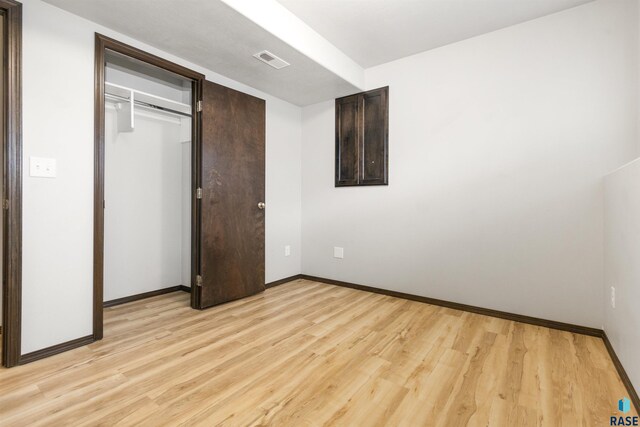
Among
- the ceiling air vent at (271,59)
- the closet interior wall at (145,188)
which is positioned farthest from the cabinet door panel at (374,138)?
the closet interior wall at (145,188)

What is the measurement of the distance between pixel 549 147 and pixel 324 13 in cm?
205

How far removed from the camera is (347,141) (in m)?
3.51

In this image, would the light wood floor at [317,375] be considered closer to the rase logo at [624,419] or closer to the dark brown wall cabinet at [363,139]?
the rase logo at [624,419]

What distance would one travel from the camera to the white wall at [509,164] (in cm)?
222

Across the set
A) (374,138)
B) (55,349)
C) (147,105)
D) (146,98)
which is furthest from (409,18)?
(55,349)

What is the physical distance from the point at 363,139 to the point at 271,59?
1289 mm

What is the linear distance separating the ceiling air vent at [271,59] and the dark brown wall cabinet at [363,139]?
1010 millimetres

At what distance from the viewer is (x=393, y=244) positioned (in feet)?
10.5

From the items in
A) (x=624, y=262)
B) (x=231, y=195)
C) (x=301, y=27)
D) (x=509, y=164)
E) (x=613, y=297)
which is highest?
(x=301, y=27)

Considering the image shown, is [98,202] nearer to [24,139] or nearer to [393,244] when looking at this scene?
[24,139]

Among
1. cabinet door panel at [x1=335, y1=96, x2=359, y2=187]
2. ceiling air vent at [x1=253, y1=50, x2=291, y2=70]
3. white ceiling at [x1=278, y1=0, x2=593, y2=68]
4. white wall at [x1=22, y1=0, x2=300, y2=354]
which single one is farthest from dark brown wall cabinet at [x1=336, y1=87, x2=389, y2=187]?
white wall at [x1=22, y1=0, x2=300, y2=354]

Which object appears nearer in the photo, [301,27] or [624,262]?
[624,262]

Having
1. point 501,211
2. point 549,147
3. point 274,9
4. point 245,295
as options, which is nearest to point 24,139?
point 274,9

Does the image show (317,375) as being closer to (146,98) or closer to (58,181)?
(58,181)
